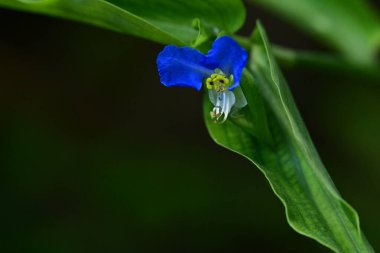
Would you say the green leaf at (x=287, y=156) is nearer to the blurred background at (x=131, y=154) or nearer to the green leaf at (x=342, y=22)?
the green leaf at (x=342, y=22)

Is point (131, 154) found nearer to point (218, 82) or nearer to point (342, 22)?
point (342, 22)

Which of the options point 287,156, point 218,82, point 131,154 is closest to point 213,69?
point 218,82

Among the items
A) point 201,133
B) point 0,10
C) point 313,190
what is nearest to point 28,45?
point 0,10

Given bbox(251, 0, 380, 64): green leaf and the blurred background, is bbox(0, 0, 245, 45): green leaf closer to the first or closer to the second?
bbox(251, 0, 380, 64): green leaf

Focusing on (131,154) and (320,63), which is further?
(131,154)

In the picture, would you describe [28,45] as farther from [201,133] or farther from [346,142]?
[346,142]

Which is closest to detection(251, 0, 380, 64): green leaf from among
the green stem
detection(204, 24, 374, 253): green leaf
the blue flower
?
the green stem
